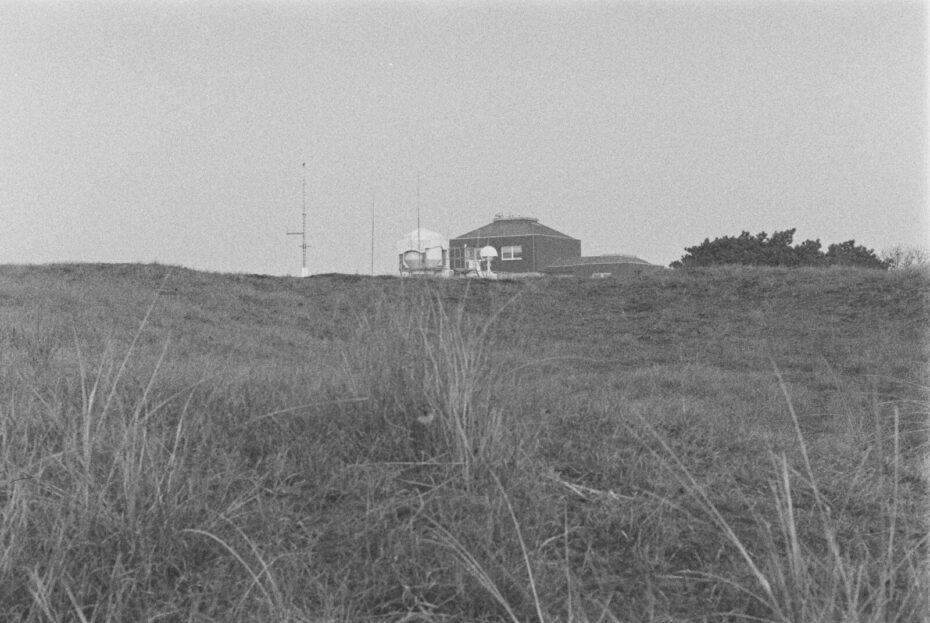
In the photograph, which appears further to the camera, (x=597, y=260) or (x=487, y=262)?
(x=597, y=260)

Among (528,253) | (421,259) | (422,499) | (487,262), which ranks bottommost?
(422,499)

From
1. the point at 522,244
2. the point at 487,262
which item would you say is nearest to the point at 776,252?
the point at 487,262

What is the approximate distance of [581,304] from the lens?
10.4m

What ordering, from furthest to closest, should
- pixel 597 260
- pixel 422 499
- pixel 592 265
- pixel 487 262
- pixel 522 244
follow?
1. pixel 522 244
2. pixel 597 260
3. pixel 592 265
4. pixel 487 262
5. pixel 422 499

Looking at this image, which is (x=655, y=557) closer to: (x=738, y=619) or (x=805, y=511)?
(x=738, y=619)

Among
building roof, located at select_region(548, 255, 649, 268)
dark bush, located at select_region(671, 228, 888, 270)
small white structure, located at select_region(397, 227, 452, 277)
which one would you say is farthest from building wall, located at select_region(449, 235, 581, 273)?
small white structure, located at select_region(397, 227, 452, 277)

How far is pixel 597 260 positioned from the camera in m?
50.8

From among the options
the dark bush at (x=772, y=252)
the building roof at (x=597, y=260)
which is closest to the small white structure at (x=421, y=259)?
the dark bush at (x=772, y=252)

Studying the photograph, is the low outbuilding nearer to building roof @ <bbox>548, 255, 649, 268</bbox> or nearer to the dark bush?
building roof @ <bbox>548, 255, 649, 268</bbox>

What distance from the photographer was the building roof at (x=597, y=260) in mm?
49875

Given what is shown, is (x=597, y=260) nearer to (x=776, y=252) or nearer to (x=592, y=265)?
(x=592, y=265)

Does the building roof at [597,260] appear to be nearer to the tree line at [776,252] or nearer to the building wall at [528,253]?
the building wall at [528,253]

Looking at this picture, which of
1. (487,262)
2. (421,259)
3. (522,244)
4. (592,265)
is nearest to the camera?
(421,259)

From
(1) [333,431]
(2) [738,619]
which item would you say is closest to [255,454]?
(1) [333,431]
